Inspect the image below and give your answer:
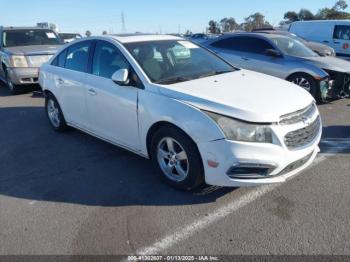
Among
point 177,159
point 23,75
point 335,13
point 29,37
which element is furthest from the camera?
point 335,13

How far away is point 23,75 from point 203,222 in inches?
312

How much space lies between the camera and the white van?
14430mm

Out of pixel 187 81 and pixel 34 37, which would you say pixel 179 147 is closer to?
pixel 187 81

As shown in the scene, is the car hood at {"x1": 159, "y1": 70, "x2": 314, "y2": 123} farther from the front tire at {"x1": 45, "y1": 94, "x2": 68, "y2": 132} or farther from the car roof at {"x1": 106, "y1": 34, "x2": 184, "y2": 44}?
the front tire at {"x1": 45, "y1": 94, "x2": 68, "y2": 132}

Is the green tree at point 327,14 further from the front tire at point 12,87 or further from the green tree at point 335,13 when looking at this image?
the front tire at point 12,87

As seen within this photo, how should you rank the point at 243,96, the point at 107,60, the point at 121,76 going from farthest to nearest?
the point at 107,60 → the point at 121,76 → the point at 243,96

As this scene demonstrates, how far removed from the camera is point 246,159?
324 cm

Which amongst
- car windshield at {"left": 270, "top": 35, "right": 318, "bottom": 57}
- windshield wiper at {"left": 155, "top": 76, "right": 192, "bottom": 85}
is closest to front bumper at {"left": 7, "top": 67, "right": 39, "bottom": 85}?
car windshield at {"left": 270, "top": 35, "right": 318, "bottom": 57}

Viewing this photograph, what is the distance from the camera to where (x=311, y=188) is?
3826 millimetres

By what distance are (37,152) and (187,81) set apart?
8.96 feet

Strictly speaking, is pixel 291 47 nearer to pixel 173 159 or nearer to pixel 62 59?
pixel 62 59

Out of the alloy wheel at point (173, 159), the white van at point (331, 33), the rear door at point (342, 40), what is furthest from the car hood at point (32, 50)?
the rear door at point (342, 40)

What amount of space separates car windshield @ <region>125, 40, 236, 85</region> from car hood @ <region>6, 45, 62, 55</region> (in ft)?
19.8

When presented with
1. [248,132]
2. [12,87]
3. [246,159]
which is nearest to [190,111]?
[248,132]
